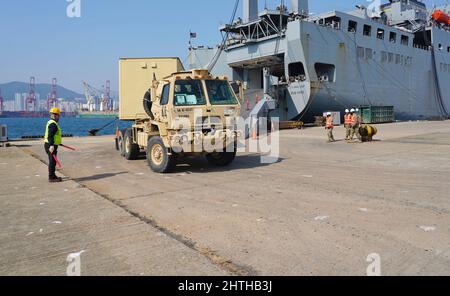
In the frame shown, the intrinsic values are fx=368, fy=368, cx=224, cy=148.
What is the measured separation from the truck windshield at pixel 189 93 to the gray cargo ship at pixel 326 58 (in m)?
15.5

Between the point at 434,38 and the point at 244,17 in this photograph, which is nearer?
the point at 244,17

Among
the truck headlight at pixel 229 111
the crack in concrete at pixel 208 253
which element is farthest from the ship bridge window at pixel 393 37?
the crack in concrete at pixel 208 253

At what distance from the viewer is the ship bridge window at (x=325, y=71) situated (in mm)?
27078

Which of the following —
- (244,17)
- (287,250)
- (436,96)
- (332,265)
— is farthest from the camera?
(436,96)

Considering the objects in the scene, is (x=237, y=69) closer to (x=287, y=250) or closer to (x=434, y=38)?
(x=434, y=38)

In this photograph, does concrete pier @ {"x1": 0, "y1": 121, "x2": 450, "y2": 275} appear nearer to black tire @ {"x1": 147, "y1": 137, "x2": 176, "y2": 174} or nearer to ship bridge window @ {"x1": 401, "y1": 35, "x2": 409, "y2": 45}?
black tire @ {"x1": 147, "y1": 137, "x2": 176, "y2": 174}

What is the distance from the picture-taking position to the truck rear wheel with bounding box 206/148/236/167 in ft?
34.2

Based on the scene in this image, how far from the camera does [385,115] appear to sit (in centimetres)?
3091

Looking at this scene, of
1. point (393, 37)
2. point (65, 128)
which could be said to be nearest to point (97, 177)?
point (393, 37)

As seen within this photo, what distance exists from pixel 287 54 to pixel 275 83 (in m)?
2.25

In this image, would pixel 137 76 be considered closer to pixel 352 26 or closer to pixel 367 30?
pixel 352 26

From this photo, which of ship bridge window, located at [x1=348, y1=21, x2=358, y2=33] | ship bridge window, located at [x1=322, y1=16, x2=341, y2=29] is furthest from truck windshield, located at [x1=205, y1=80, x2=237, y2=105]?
ship bridge window, located at [x1=348, y1=21, x2=358, y2=33]

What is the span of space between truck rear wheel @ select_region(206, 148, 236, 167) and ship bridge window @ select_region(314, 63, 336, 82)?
60.1 feet
